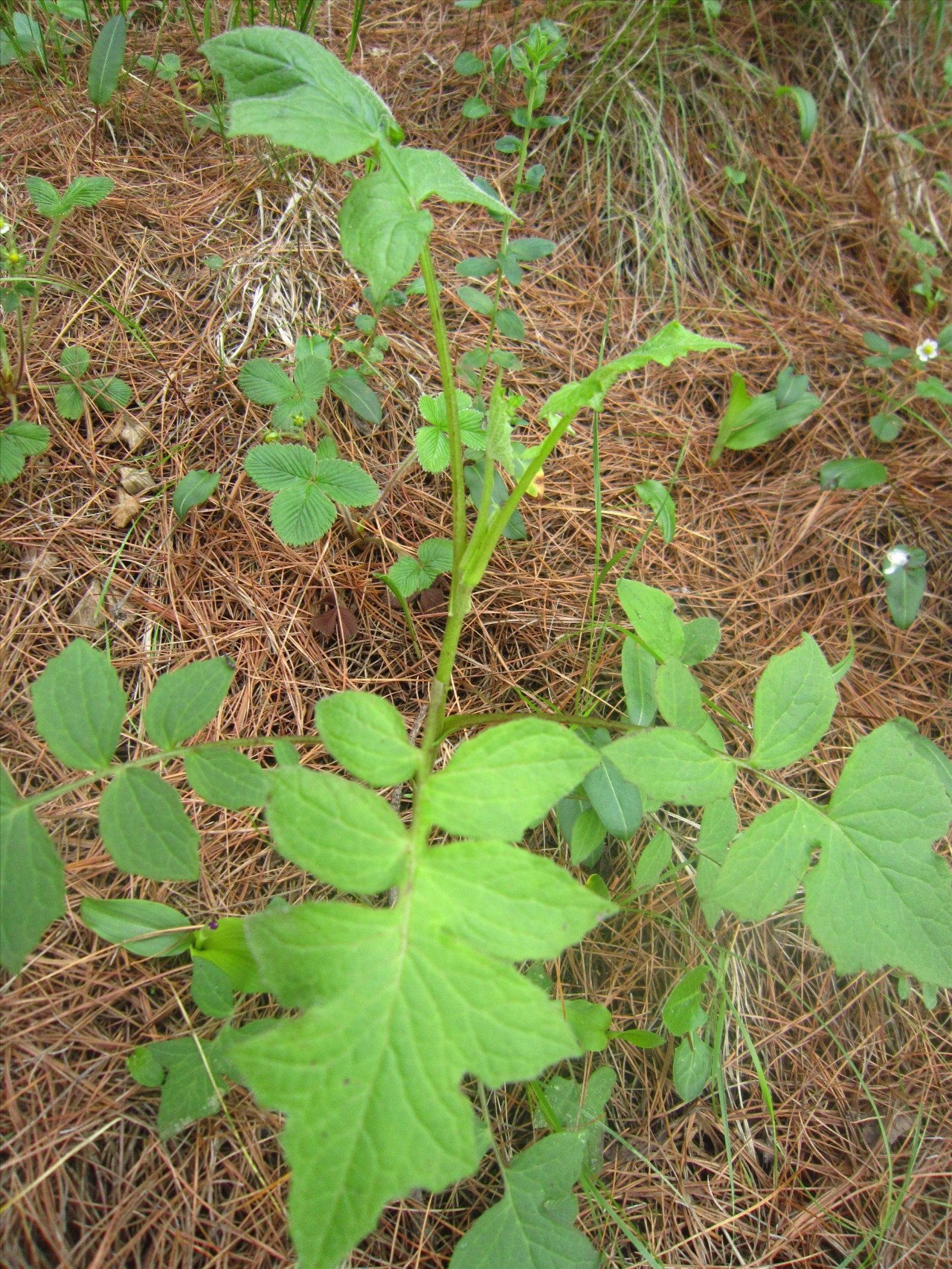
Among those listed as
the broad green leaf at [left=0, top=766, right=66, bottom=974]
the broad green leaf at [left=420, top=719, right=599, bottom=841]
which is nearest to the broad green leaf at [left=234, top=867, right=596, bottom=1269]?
the broad green leaf at [left=420, top=719, right=599, bottom=841]

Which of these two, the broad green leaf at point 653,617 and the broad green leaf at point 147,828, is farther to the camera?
the broad green leaf at point 653,617

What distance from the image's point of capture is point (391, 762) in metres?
1.21

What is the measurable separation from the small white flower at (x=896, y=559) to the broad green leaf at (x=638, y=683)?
1.01m

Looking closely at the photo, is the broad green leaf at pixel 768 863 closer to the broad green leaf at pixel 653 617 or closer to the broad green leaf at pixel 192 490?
the broad green leaf at pixel 653 617

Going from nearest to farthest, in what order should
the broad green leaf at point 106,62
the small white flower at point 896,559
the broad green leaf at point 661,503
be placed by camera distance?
the broad green leaf at point 661,503
the broad green leaf at point 106,62
the small white flower at point 896,559

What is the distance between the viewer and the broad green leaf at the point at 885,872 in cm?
133

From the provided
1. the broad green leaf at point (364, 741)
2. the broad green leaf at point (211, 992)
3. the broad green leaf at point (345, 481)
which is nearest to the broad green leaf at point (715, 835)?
the broad green leaf at point (364, 741)

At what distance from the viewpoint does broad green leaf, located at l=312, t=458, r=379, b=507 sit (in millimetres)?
1771

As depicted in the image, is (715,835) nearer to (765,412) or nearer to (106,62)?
(765,412)

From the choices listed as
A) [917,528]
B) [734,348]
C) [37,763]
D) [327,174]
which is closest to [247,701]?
[37,763]

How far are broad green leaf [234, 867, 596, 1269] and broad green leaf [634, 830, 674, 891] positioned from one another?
0.65 m

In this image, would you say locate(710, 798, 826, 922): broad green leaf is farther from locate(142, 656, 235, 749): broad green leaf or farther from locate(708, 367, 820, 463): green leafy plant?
locate(708, 367, 820, 463): green leafy plant

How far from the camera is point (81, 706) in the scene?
4.18 ft

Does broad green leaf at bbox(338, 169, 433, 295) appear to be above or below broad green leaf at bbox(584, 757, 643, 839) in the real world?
above
